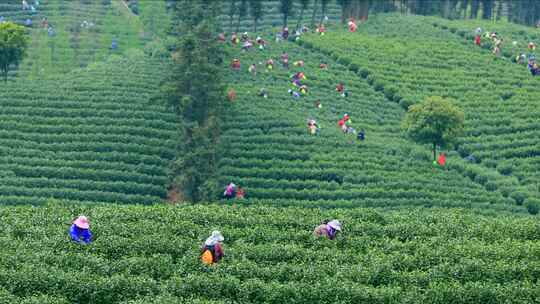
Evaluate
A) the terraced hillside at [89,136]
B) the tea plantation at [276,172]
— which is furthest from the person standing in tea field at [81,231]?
the terraced hillside at [89,136]

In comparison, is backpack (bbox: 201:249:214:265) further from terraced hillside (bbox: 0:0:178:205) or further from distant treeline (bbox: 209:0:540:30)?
distant treeline (bbox: 209:0:540:30)

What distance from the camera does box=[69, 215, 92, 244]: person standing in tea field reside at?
30.9 metres

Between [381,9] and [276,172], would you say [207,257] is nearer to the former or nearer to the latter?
A: [276,172]

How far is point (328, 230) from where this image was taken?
109 ft

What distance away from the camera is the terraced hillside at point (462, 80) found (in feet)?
182

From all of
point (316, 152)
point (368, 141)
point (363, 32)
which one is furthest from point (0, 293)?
point (363, 32)

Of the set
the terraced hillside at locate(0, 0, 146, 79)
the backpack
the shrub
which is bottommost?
the shrub

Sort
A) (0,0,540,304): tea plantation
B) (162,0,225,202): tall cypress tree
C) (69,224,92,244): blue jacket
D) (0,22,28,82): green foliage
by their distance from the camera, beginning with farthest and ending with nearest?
1. (0,22,28,82): green foliage
2. (162,0,225,202): tall cypress tree
3. (69,224,92,244): blue jacket
4. (0,0,540,304): tea plantation

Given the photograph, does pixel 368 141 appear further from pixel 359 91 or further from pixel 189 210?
pixel 189 210

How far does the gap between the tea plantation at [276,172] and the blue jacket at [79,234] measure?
259 mm

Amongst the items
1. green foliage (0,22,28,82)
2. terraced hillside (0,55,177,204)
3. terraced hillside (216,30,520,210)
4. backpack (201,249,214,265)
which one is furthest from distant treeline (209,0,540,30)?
backpack (201,249,214,265)

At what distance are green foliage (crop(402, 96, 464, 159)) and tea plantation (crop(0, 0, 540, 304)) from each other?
1501mm

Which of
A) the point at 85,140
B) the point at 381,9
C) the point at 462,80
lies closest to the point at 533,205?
the point at 462,80

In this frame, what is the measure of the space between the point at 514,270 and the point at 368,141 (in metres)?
24.7
